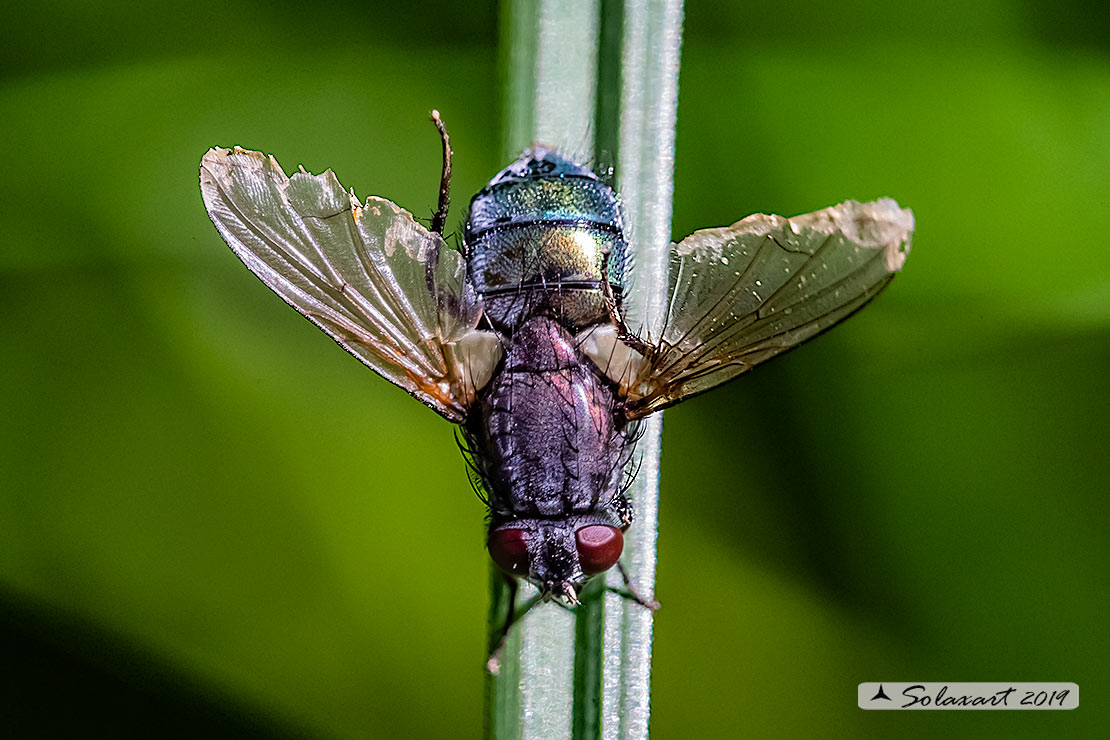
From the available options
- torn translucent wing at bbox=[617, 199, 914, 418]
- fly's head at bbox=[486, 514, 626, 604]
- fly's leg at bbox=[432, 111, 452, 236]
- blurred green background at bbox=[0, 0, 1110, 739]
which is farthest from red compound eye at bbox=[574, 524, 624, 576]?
fly's leg at bbox=[432, 111, 452, 236]

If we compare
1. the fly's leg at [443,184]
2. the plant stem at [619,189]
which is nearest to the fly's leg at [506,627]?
the plant stem at [619,189]

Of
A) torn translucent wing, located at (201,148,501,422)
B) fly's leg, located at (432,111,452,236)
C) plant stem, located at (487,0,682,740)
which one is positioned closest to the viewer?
plant stem, located at (487,0,682,740)

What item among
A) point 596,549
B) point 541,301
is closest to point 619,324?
point 541,301

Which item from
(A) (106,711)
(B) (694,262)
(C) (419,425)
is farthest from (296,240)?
(A) (106,711)

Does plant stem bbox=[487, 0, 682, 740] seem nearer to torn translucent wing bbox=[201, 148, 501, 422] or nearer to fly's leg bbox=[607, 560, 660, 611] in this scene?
fly's leg bbox=[607, 560, 660, 611]

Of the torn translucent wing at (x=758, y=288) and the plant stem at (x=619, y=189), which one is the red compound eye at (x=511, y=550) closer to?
the plant stem at (x=619, y=189)

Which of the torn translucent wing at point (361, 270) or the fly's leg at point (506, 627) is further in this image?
the torn translucent wing at point (361, 270)

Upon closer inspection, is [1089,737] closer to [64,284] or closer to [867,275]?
[867,275]
